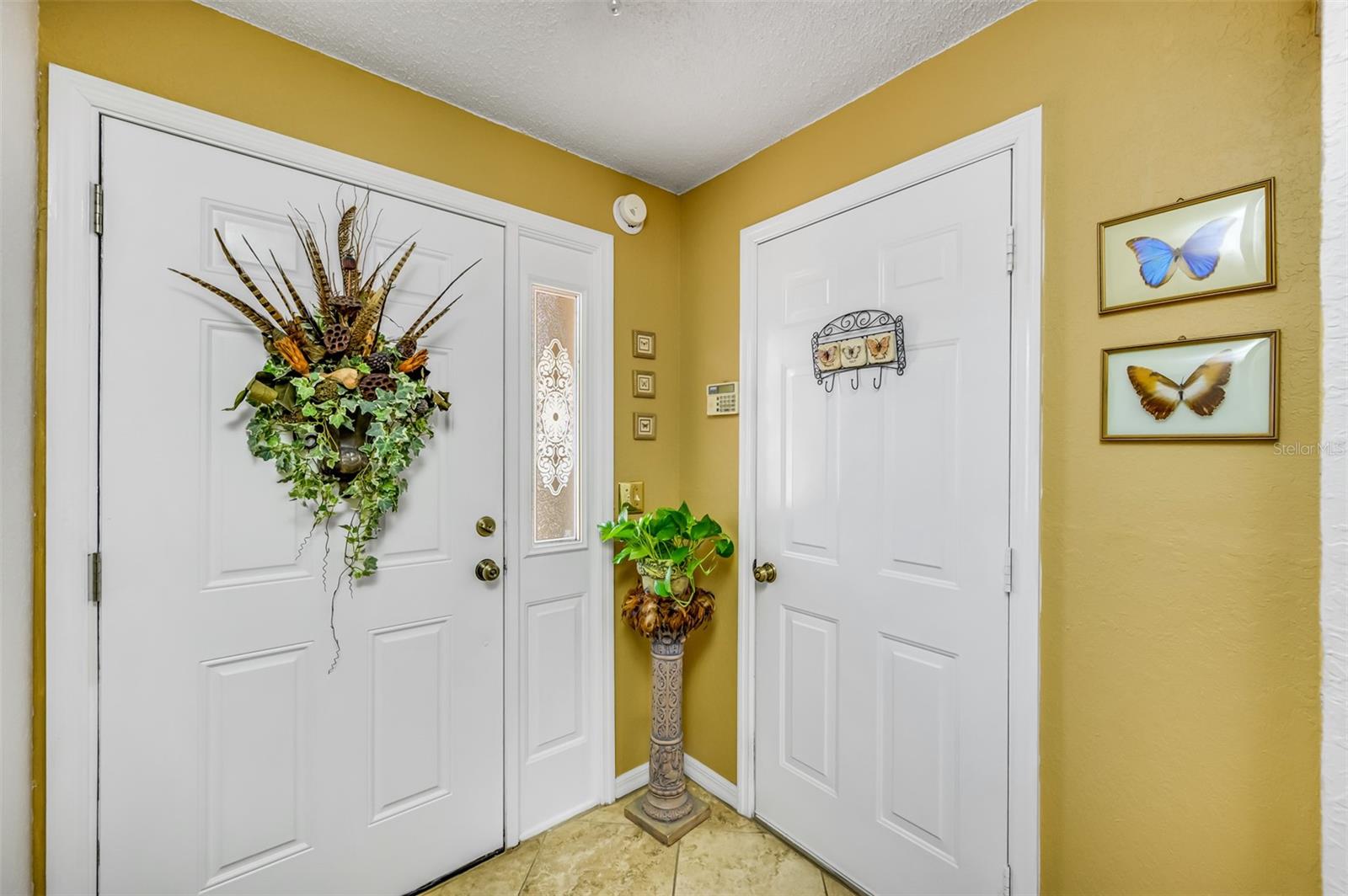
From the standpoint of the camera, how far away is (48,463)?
122cm

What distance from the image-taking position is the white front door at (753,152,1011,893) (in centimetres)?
145

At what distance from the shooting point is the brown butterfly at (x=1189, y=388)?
111cm

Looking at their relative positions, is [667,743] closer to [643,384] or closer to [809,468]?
[809,468]

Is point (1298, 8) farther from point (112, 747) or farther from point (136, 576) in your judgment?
point (112, 747)

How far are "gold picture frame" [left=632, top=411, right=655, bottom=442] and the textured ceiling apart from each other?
101cm

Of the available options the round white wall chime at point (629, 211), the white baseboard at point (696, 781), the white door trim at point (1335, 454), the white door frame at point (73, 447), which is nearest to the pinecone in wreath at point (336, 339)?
the white door frame at point (73, 447)

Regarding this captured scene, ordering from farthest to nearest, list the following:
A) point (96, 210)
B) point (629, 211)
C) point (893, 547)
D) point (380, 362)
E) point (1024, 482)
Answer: point (629, 211)
point (893, 547)
point (380, 362)
point (1024, 482)
point (96, 210)

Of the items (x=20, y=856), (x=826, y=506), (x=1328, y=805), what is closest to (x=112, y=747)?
(x=20, y=856)

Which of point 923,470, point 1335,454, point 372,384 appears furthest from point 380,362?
point 1335,454

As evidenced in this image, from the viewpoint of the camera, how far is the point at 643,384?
2.25 meters

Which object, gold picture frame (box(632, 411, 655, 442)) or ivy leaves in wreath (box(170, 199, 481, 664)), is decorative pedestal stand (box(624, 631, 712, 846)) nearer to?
gold picture frame (box(632, 411, 655, 442))

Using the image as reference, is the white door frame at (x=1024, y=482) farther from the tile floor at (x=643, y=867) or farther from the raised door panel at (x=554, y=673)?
the raised door panel at (x=554, y=673)

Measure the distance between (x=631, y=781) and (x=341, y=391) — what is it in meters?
1.79

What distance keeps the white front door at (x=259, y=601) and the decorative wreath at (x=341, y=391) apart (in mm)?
66
